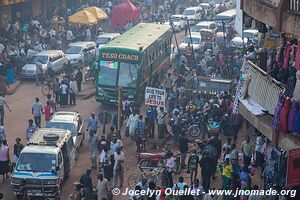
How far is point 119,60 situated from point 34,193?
11121 mm

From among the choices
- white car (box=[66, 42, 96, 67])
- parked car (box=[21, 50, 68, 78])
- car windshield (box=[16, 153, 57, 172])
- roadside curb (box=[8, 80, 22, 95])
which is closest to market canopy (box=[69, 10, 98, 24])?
white car (box=[66, 42, 96, 67])

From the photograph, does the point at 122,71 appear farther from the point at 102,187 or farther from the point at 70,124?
the point at 102,187

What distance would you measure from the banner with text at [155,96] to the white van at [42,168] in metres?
3.97

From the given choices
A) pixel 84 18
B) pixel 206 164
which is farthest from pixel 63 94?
pixel 84 18

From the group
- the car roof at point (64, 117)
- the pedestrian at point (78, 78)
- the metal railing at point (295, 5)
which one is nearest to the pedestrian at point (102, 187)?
the car roof at point (64, 117)

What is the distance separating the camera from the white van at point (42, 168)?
62.4 feet

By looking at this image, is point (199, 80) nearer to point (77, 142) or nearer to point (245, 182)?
point (77, 142)

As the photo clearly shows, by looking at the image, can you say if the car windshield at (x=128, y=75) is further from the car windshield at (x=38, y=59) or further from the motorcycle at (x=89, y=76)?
the car windshield at (x=38, y=59)

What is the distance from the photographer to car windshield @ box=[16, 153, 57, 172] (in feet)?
63.3

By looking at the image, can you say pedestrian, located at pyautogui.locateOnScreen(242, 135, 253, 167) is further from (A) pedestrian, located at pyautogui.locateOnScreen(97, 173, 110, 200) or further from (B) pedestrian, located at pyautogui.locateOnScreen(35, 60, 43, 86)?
(B) pedestrian, located at pyautogui.locateOnScreen(35, 60, 43, 86)

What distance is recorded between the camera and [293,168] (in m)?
14.3

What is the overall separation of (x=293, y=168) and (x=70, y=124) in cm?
1094

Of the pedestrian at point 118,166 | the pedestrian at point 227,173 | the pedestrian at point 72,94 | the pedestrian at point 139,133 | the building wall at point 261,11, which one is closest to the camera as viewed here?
the building wall at point 261,11

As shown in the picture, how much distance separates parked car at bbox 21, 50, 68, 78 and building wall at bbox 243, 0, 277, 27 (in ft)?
56.0
